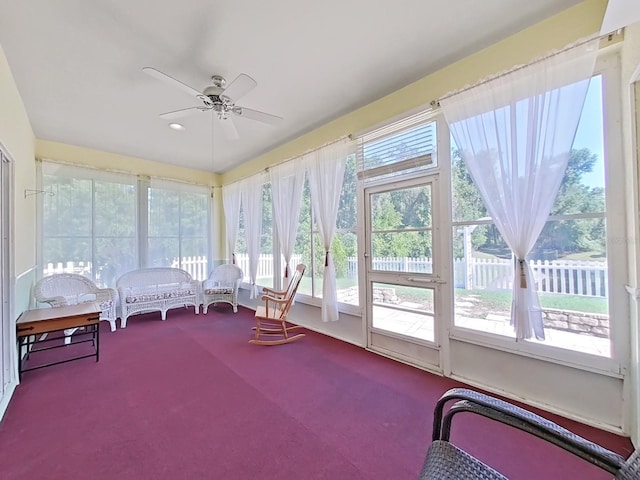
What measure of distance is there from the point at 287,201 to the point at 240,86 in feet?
6.57

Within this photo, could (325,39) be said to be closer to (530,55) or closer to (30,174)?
(530,55)

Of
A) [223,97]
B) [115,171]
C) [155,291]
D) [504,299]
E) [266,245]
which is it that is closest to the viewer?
[504,299]

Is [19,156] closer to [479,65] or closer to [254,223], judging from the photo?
[254,223]

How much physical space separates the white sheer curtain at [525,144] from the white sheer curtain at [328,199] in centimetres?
139

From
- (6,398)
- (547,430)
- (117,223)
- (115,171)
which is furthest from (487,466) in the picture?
(115,171)

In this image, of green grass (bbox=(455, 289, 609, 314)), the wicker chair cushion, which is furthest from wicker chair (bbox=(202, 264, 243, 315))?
green grass (bbox=(455, 289, 609, 314))

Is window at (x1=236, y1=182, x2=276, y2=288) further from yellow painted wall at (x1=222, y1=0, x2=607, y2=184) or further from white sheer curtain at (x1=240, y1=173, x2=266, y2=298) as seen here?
yellow painted wall at (x1=222, y1=0, x2=607, y2=184)

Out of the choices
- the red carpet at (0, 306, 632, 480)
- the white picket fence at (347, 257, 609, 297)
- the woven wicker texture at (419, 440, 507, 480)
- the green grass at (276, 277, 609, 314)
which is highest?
the white picket fence at (347, 257, 609, 297)

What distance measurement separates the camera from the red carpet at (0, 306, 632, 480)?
1.51m

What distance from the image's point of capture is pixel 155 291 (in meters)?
4.59

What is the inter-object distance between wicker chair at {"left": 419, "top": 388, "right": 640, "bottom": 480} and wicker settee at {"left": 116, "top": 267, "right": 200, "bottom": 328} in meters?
4.47

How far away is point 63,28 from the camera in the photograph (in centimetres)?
195

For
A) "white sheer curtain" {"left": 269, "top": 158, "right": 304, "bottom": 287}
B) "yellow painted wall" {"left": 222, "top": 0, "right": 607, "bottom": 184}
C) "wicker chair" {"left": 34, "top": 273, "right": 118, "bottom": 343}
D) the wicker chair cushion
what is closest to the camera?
"yellow painted wall" {"left": 222, "top": 0, "right": 607, "bottom": 184}

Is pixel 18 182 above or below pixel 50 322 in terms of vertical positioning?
above
